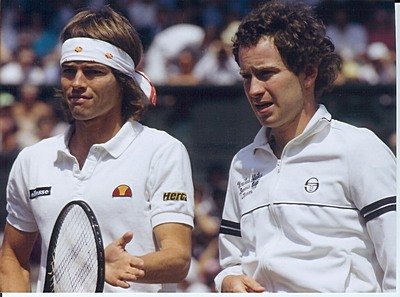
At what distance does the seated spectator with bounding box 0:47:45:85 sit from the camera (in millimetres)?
3646

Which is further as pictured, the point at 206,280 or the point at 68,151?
the point at 206,280

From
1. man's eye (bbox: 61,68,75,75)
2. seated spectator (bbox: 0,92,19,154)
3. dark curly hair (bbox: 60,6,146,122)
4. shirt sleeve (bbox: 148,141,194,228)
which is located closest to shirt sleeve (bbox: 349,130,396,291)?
shirt sleeve (bbox: 148,141,194,228)

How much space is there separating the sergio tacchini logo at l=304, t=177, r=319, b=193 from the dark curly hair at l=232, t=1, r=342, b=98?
0.32m

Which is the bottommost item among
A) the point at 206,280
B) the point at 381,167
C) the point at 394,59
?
the point at 206,280

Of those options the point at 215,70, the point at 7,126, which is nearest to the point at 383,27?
the point at 215,70

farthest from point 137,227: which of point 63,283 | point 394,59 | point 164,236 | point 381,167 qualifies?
point 394,59

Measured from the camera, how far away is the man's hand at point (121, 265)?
3006 millimetres

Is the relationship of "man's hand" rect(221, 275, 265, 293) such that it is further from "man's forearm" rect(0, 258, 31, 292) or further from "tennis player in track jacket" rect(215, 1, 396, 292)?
"man's forearm" rect(0, 258, 31, 292)

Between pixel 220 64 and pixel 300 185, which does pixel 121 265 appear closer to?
pixel 300 185

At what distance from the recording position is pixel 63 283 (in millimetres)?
3102

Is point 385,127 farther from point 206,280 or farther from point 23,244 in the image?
point 23,244

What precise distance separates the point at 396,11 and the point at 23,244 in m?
1.63

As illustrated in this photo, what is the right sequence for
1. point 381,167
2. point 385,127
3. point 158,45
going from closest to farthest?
point 381,167 < point 385,127 < point 158,45

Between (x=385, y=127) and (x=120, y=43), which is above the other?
(x=120, y=43)
